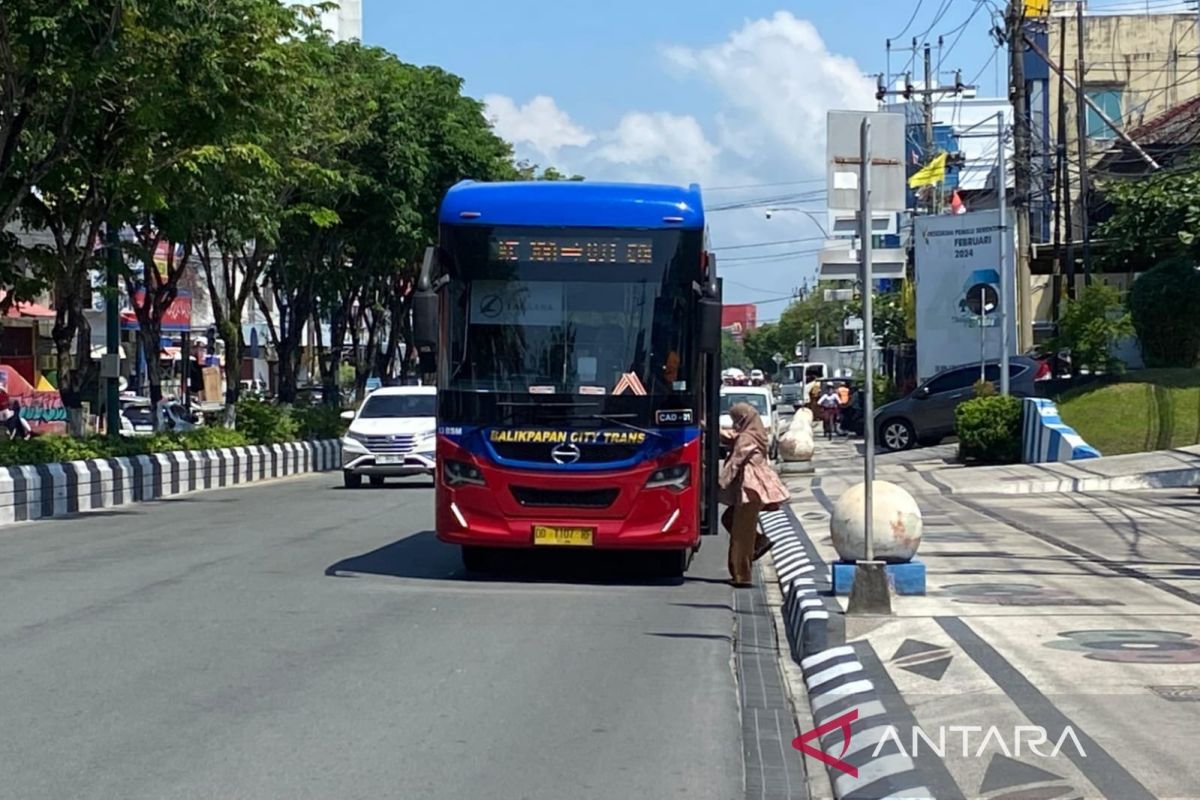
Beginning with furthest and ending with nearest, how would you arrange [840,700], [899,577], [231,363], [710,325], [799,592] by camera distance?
[231,363]
[710,325]
[899,577]
[799,592]
[840,700]

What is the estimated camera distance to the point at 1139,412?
1204 inches

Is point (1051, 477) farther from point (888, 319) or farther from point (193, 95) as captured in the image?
point (888, 319)

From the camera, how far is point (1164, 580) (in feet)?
48.4

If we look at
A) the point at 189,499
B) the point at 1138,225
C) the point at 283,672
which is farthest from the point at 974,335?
the point at 283,672

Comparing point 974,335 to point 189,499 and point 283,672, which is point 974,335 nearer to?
point 189,499

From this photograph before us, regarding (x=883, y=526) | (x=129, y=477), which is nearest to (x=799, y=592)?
(x=883, y=526)

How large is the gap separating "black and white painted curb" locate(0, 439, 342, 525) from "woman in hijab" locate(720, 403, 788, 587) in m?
10.9

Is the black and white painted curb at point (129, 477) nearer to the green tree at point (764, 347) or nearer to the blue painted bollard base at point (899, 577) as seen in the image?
the blue painted bollard base at point (899, 577)

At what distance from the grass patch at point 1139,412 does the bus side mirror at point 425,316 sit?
18474 mm

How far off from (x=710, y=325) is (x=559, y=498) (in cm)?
206

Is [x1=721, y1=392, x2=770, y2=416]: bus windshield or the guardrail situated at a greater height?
[x1=721, y1=392, x2=770, y2=416]: bus windshield

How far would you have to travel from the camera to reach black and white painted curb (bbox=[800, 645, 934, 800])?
7.02 m

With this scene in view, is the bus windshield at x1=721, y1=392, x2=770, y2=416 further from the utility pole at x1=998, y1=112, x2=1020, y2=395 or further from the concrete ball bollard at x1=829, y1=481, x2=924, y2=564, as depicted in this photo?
the concrete ball bollard at x1=829, y1=481, x2=924, y2=564

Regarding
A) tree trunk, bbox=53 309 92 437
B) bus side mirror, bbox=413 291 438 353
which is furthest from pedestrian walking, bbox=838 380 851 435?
bus side mirror, bbox=413 291 438 353
